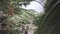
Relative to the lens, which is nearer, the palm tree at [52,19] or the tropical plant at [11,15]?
the palm tree at [52,19]

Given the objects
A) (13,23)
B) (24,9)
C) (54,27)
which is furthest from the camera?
(24,9)

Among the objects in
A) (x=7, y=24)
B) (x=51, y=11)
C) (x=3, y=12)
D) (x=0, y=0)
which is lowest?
(x=7, y=24)

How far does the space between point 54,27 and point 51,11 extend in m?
0.05

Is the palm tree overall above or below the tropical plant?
above

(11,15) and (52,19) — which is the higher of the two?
(52,19)

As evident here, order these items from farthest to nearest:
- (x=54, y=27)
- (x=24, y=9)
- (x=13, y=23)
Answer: (x=24, y=9)
(x=13, y=23)
(x=54, y=27)

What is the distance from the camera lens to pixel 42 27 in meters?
0.51

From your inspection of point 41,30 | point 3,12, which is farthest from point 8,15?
point 41,30

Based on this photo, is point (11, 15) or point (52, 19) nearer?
point (52, 19)

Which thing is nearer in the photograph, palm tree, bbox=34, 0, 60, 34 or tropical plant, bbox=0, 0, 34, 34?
palm tree, bbox=34, 0, 60, 34

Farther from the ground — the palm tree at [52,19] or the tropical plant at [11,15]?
the palm tree at [52,19]

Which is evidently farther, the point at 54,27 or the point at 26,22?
the point at 26,22

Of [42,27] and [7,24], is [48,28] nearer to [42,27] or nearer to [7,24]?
[42,27]

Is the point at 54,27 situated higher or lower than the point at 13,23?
higher
